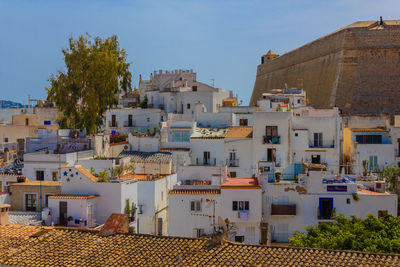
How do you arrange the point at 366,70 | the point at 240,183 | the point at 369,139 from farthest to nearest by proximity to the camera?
the point at 366,70 → the point at 369,139 → the point at 240,183

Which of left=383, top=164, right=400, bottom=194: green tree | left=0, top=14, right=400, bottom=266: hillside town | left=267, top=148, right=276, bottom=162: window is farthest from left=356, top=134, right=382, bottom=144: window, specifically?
left=267, top=148, right=276, bottom=162: window

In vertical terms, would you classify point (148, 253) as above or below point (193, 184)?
below

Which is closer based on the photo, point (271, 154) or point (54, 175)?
point (54, 175)

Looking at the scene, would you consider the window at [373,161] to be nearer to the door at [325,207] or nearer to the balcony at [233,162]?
the balcony at [233,162]

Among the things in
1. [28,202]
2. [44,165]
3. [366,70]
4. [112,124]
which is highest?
[366,70]

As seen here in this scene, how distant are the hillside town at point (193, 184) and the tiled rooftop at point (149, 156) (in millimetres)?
44

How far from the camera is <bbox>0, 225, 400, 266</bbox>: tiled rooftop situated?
982 cm

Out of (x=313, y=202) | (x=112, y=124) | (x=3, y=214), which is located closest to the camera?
(x=3, y=214)

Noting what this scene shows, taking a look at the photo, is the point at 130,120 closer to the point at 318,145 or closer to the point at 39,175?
the point at 318,145

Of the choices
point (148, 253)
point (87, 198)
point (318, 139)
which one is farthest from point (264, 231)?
point (318, 139)

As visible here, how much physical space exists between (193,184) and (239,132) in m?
5.94

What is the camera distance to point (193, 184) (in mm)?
18891

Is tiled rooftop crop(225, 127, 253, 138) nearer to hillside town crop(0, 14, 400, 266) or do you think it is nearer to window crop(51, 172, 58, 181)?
hillside town crop(0, 14, 400, 266)

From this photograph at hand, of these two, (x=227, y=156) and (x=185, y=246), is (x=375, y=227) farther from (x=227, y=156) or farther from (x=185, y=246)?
(x=227, y=156)
